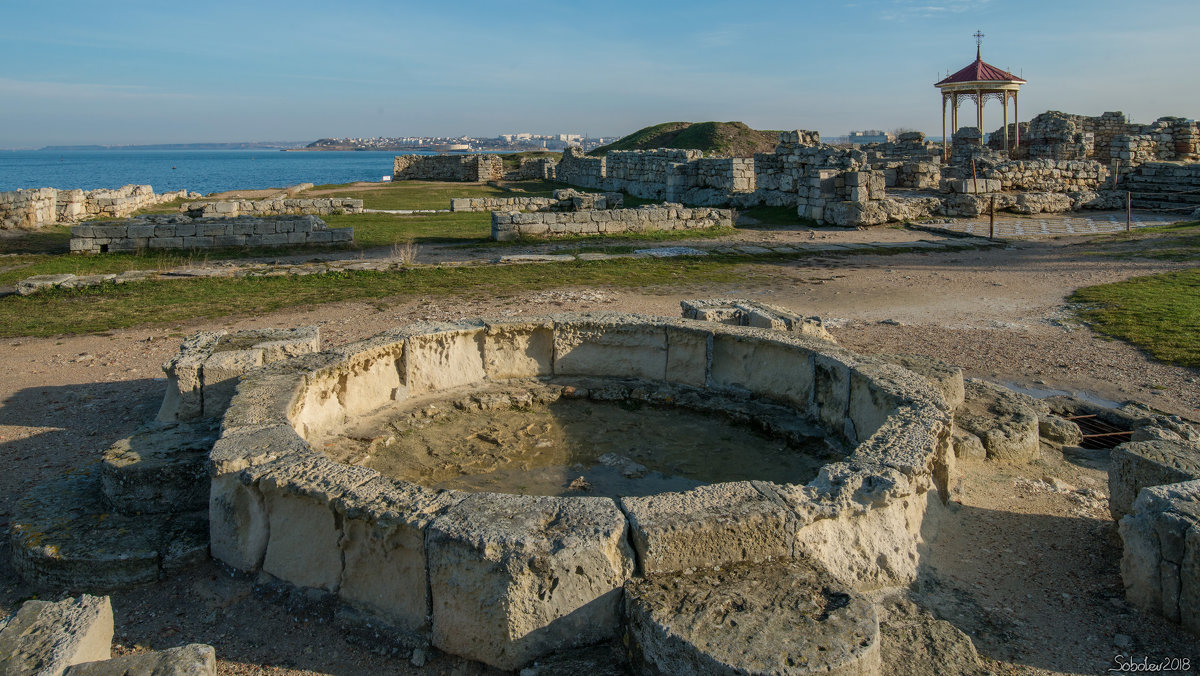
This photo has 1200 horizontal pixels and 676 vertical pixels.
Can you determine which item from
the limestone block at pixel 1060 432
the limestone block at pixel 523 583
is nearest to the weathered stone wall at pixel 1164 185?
the limestone block at pixel 1060 432

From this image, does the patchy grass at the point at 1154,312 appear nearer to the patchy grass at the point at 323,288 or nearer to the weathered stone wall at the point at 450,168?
the patchy grass at the point at 323,288

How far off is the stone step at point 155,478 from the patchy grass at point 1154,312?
8.77 metres

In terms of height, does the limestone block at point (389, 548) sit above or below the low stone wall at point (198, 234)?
below

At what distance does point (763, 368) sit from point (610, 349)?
131 centimetres

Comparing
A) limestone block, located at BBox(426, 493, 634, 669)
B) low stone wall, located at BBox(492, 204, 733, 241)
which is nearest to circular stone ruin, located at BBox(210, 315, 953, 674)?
limestone block, located at BBox(426, 493, 634, 669)

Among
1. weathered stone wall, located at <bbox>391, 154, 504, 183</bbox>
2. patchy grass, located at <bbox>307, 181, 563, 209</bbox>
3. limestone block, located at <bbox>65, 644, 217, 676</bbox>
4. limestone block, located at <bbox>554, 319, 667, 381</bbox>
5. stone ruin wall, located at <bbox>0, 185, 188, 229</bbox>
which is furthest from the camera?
weathered stone wall, located at <bbox>391, 154, 504, 183</bbox>

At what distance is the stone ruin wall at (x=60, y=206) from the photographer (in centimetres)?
1898

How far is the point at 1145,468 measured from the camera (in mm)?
4562

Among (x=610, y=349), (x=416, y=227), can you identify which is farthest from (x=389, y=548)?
(x=416, y=227)

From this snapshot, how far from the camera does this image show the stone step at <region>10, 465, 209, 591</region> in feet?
13.6

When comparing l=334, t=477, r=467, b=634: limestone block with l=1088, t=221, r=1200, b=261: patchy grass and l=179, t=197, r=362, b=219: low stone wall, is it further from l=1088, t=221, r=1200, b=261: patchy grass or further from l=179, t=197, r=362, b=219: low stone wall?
l=179, t=197, r=362, b=219: low stone wall

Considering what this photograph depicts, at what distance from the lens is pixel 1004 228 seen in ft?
63.8

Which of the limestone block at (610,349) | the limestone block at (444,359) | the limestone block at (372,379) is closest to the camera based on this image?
the limestone block at (372,379)

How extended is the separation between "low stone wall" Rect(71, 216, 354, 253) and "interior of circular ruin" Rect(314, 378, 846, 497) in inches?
455
